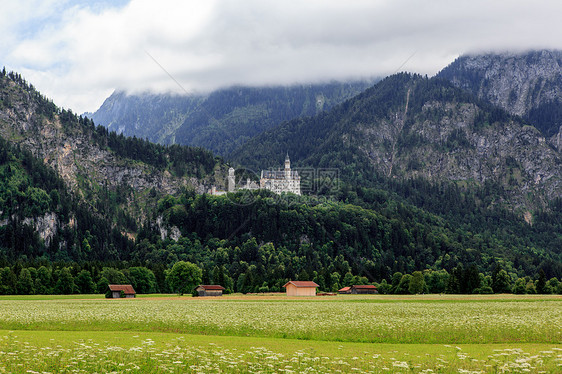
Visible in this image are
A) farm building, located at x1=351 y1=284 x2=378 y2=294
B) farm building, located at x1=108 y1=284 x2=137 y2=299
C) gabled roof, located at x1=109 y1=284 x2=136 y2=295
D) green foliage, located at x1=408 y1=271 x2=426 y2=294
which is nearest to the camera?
farm building, located at x1=108 y1=284 x2=137 y2=299

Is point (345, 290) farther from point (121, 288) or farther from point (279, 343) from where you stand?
point (279, 343)

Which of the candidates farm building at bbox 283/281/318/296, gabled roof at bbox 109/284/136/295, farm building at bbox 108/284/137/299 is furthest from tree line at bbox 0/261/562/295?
farm building at bbox 283/281/318/296

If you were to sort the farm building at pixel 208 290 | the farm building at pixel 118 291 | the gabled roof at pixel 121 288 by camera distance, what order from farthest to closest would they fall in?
the farm building at pixel 208 290
the gabled roof at pixel 121 288
the farm building at pixel 118 291

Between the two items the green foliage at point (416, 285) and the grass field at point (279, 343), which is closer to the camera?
the grass field at point (279, 343)

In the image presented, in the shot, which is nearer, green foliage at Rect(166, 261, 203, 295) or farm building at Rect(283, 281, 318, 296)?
farm building at Rect(283, 281, 318, 296)

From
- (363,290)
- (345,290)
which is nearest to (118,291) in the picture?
(345,290)

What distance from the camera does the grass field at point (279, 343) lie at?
114 feet

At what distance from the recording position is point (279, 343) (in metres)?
47.0

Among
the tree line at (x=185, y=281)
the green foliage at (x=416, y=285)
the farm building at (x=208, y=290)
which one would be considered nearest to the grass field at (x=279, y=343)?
the green foliage at (x=416, y=285)

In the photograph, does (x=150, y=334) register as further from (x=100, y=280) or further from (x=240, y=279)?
(x=240, y=279)

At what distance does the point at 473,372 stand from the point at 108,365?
64.4 feet

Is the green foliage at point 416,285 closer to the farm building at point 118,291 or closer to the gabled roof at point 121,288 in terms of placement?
the farm building at point 118,291

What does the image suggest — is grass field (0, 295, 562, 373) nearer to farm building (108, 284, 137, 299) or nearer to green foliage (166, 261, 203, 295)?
farm building (108, 284, 137, 299)

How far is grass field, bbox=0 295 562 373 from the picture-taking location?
34.8 m
